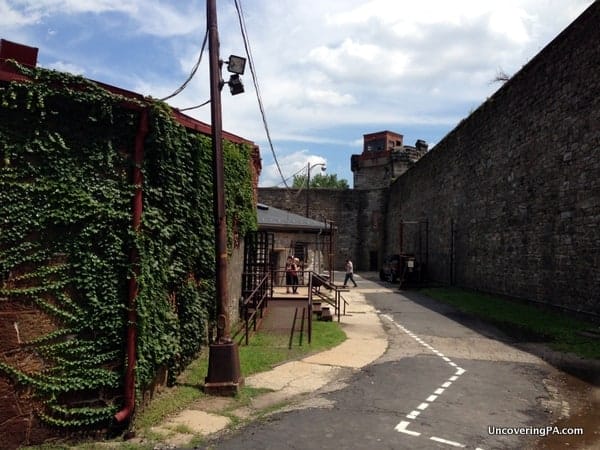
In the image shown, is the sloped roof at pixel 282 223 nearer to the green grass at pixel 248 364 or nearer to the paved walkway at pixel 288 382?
the green grass at pixel 248 364

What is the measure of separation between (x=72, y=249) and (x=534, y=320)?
1129 cm

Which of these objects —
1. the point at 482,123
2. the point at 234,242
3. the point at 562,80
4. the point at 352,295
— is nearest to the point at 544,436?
the point at 234,242

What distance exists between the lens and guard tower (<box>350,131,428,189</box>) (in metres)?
43.7

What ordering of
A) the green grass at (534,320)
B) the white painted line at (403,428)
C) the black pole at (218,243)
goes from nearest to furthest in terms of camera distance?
the white painted line at (403,428) < the black pole at (218,243) < the green grass at (534,320)

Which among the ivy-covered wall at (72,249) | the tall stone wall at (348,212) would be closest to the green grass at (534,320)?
the ivy-covered wall at (72,249)

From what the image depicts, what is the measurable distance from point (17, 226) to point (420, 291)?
19.3 m

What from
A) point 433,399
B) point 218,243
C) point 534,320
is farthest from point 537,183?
point 218,243

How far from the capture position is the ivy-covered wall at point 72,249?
4.63 metres

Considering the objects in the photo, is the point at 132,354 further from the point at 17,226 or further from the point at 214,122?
the point at 214,122

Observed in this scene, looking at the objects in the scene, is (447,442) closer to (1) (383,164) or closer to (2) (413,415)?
(2) (413,415)

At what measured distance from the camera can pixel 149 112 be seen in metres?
5.45

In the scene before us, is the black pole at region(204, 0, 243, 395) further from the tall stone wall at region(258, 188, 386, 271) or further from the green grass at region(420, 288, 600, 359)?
the tall stone wall at region(258, 188, 386, 271)

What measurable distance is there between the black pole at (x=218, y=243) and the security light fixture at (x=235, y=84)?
0.14 metres

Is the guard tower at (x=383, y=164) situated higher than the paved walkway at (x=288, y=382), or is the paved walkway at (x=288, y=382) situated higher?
the guard tower at (x=383, y=164)
